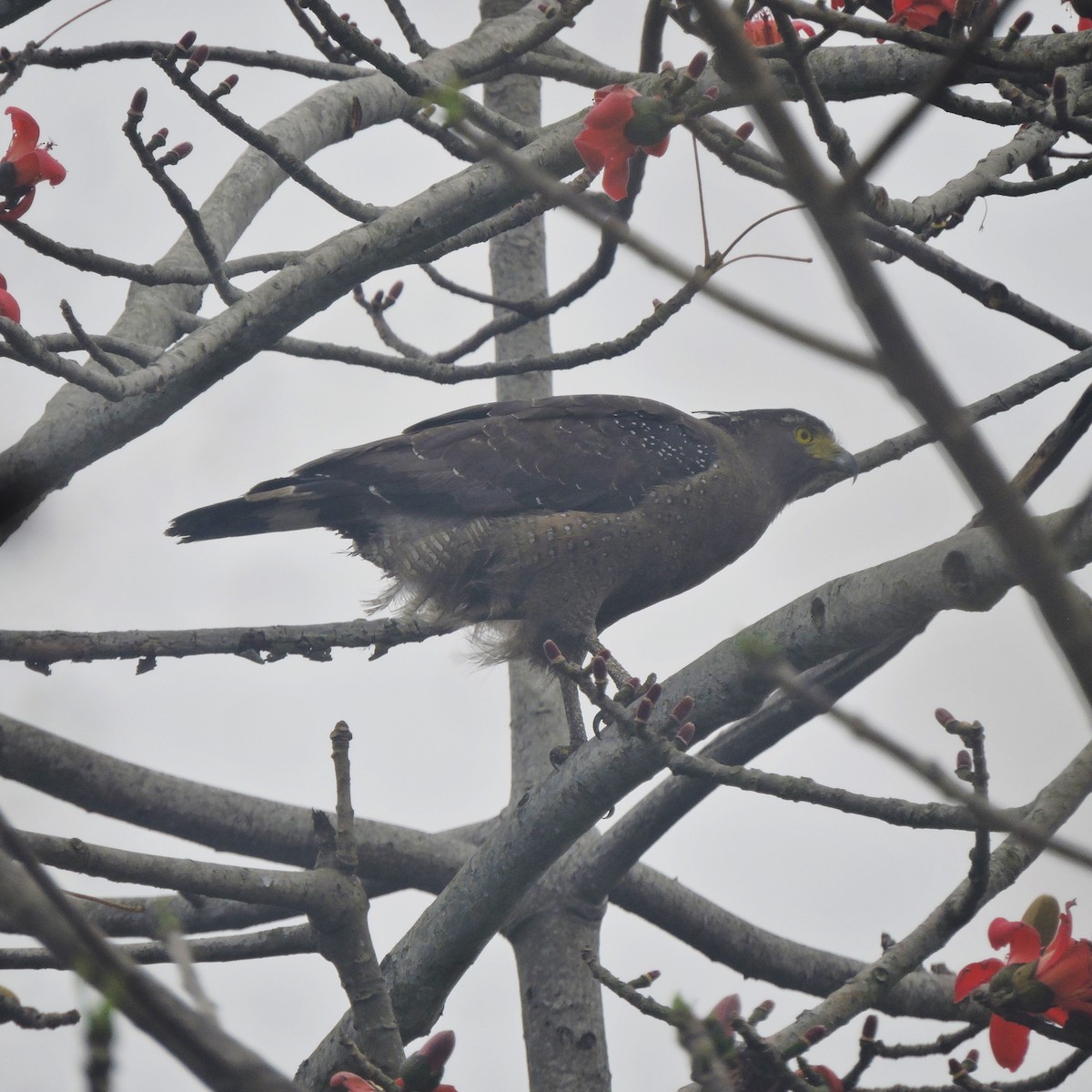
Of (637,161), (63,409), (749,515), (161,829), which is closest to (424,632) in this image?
(161,829)

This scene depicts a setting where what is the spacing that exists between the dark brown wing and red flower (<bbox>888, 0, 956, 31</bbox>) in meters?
2.27

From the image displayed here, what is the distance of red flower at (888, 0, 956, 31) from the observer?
326 centimetres

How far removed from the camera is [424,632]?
159 inches

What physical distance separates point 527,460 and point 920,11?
93.3 inches

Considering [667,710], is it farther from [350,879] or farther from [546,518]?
[546,518]

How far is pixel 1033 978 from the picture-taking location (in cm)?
254

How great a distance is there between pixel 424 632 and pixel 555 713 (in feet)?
4.93

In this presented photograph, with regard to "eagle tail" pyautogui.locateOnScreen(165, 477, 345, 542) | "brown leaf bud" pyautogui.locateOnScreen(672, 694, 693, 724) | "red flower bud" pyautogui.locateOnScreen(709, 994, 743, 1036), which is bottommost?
"red flower bud" pyautogui.locateOnScreen(709, 994, 743, 1036)

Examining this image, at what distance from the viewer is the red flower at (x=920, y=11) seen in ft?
10.7

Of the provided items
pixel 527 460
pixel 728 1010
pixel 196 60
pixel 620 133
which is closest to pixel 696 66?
pixel 620 133

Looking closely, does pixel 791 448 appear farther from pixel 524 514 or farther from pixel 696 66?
pixel 696 66

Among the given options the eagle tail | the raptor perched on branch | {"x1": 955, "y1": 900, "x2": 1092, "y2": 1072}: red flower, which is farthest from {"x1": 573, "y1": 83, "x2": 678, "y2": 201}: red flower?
the eagle tail

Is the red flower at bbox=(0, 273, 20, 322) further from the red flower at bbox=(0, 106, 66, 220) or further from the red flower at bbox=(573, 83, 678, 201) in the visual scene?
the red flower at bbox=(573, 83, 678, 201)

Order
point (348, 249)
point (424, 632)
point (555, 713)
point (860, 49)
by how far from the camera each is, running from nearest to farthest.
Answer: point (348, 249) → point (860, 49) → point (424, 632) → point (555, 713)
